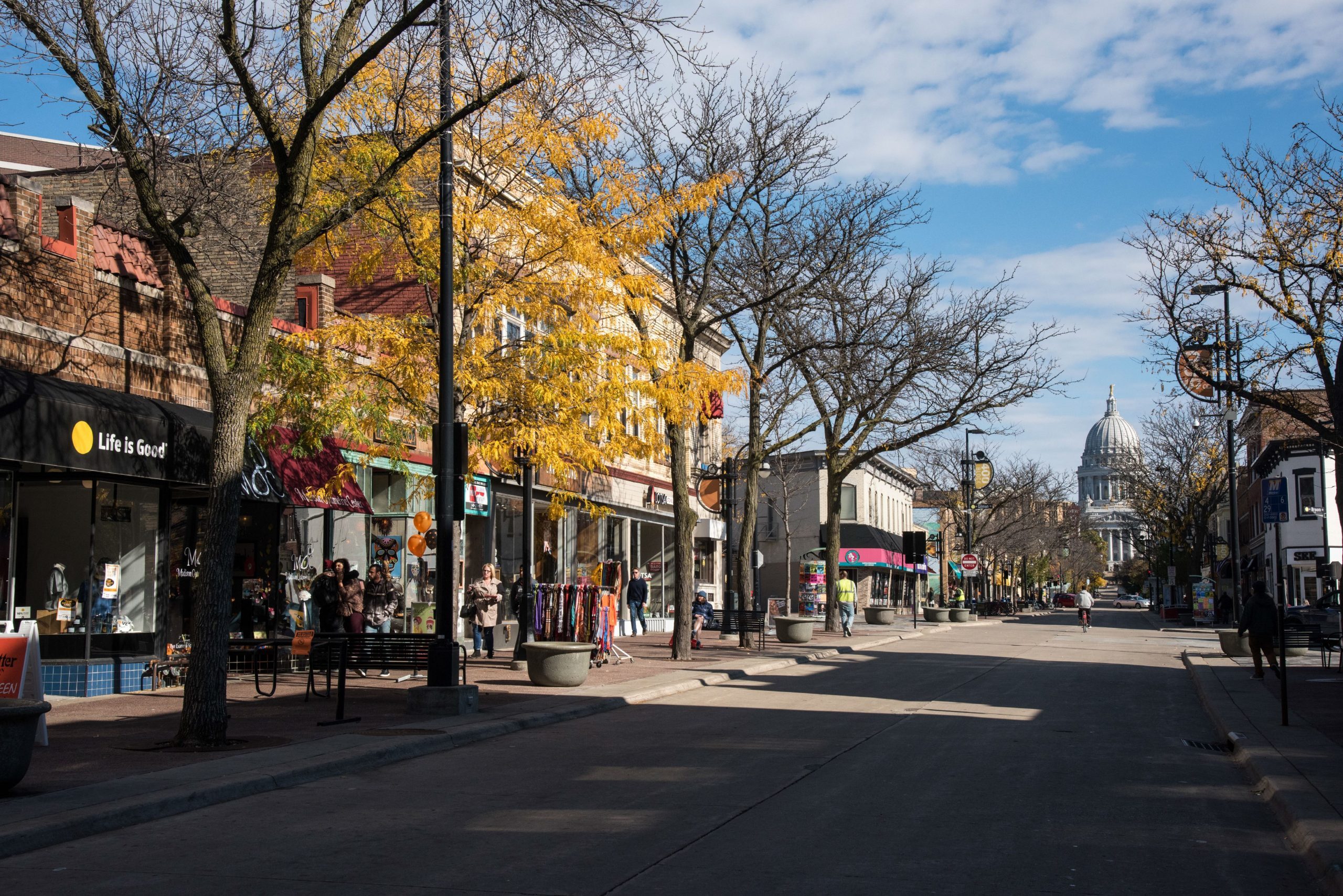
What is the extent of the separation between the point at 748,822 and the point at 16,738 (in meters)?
5.24

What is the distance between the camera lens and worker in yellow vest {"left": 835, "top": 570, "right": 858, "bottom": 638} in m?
35.3

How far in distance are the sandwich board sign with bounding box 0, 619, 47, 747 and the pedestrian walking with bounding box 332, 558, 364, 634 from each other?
801 cm

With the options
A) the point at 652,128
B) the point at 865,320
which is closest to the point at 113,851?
the point at 652,128

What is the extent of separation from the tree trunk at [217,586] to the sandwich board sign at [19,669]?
1306mm

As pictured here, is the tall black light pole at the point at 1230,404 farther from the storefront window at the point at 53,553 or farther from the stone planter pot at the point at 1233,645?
the storefront window at the point at 53,553

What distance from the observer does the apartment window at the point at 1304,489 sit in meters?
58.2

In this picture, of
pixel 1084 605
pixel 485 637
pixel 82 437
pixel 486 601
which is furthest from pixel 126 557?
pixel 1084 605

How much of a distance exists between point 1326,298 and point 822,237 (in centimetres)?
933

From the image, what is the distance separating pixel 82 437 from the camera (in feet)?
46.6

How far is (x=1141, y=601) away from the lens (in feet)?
508

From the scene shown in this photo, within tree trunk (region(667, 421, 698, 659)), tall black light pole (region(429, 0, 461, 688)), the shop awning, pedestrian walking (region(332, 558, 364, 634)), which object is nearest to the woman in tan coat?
pedestrian walking (region(332, 558, 364, 634))

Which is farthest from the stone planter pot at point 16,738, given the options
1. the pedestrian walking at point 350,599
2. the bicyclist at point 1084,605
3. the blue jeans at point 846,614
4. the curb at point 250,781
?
the bicyclist at point 1084,605

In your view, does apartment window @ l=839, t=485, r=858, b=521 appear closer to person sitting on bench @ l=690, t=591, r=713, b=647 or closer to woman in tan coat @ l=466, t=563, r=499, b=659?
person sitting on bench @ l=690, t=591, r=713, b=647

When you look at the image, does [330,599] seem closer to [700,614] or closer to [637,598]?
[637,598]
